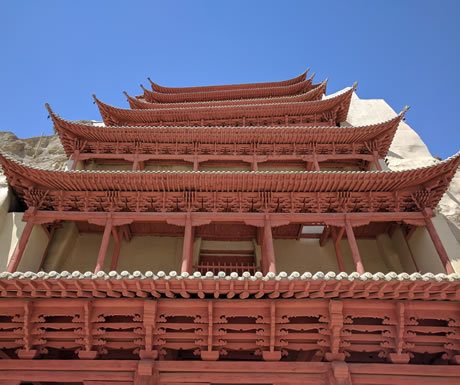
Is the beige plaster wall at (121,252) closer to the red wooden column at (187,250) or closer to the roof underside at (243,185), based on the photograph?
the roof underside at (243,185)

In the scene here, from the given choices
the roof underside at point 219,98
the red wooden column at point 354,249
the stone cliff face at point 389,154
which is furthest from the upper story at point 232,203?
the roof underside at point 219,98

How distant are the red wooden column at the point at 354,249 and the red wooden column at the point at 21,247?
293 inches

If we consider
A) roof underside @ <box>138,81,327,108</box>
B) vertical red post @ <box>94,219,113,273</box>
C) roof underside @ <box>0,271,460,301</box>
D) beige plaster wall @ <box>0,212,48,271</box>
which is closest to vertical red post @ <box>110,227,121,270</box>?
vertical red post @ <box>94,219,113,273</box>

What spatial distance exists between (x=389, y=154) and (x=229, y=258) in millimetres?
9961

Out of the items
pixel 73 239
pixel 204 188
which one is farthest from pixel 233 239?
pixel 73 239

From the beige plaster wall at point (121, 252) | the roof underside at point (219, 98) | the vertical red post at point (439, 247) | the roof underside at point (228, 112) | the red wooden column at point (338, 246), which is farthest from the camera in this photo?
the roof underside at point (219, 98)

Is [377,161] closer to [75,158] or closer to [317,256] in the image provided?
[317,256]

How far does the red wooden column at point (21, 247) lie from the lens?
25.7 feet

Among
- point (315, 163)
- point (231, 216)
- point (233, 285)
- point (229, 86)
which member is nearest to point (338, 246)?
point (231, 216)

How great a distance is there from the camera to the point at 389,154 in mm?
16297

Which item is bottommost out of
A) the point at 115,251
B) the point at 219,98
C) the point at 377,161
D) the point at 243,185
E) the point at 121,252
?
the point at 115,251

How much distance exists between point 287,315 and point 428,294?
82.9 inches

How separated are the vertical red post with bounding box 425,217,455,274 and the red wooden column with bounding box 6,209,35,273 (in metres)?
9.31

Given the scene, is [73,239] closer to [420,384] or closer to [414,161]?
[420,384]
